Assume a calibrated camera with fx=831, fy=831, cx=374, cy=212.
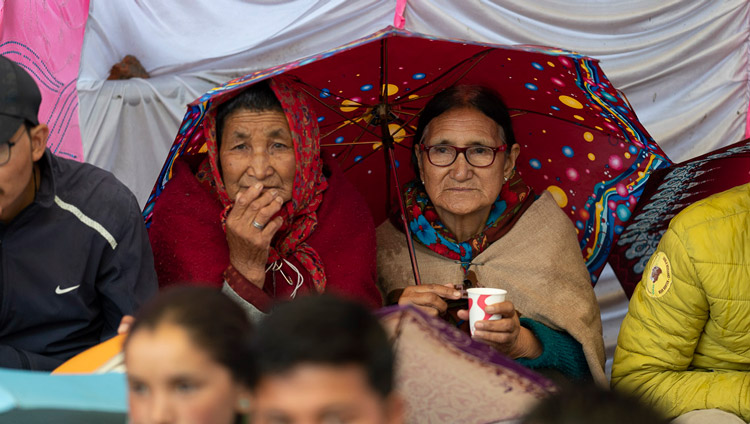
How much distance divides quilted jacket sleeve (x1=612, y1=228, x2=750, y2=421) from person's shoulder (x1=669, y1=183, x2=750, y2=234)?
53 millimetres

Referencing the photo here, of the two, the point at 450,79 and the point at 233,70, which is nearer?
the point at 450,79

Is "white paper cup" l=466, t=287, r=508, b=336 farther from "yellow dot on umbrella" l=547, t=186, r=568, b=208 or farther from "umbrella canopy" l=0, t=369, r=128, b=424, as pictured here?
"umbrella canopy" l=0, t=369, r=128, b=424

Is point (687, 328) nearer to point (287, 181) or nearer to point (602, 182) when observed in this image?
point (602, 182)

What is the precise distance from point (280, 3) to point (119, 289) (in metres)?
3.14

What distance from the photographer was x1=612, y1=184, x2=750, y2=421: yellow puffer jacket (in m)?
2.77

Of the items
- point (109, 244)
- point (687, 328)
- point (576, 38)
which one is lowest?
point (687, 328)

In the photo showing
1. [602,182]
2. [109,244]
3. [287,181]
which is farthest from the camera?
[602,182]

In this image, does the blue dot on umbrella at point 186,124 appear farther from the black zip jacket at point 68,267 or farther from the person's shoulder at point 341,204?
the person's shoulder at point 341,204

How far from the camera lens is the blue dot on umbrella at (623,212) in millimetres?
3656

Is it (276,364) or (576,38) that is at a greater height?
(576,38)

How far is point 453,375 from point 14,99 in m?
1.47

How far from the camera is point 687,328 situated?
2826 millimetres

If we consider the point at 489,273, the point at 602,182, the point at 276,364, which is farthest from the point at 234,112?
the point at 276,364

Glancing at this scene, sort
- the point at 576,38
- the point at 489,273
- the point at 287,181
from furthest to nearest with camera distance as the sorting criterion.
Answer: the point at 576,38 → the point at 489,273 → the point at 287,181
